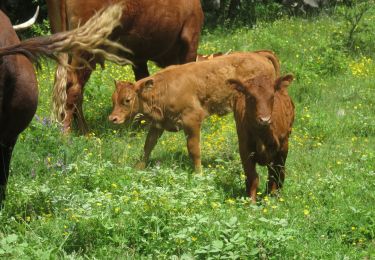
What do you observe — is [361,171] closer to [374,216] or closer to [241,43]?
[374,216]

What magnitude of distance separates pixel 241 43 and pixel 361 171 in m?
8.30

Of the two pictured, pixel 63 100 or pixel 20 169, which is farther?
pixel 63 100

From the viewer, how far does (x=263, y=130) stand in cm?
777

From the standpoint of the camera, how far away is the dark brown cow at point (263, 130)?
25.2 feet

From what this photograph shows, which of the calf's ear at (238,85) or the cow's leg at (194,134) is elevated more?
the calf's ear at (238,85)

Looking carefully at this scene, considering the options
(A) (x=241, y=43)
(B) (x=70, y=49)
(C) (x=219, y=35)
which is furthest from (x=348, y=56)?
(B) (x=70, y=49)

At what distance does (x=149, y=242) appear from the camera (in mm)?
6184

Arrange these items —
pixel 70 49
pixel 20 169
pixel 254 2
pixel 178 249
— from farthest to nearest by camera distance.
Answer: pixel 254 2, pixel 20 169, pixel 70 49, pixel 178 249

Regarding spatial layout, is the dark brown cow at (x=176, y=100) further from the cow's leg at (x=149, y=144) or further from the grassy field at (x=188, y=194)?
the grassy field at (x=188, y=194)

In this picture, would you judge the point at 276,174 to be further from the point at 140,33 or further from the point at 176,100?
the point at 140,33

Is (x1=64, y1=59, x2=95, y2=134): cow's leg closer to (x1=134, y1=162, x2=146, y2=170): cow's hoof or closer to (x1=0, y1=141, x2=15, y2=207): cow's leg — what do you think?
(x1=134, y1=162, x2=146, y2=170): cow's hoof

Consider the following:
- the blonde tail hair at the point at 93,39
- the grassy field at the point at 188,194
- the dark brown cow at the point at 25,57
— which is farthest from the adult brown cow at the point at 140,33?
the blonde tail hair at the point at 93,39

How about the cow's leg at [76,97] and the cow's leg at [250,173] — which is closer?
the cow's leg at [250,173]

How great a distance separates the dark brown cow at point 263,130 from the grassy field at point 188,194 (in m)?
0.23
